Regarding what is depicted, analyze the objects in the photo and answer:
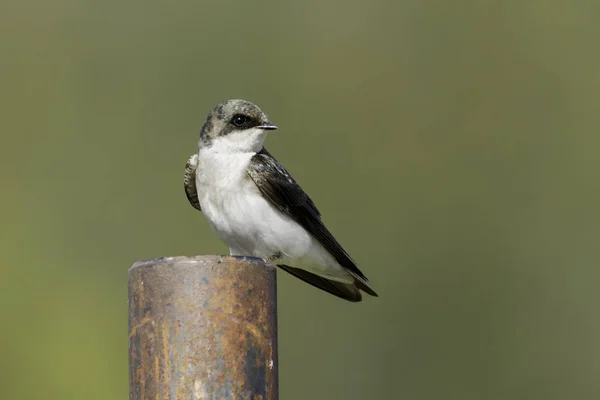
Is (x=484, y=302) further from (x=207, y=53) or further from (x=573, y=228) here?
(x=207, y=53)

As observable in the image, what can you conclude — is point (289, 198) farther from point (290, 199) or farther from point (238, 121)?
point (238, 121)

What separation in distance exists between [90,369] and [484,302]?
2746 millimetres

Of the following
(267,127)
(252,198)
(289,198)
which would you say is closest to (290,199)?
(289,198)

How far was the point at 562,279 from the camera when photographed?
7.89 m

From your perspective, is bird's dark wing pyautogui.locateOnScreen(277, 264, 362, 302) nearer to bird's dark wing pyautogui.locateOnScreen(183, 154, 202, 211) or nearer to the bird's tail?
the bird's tail

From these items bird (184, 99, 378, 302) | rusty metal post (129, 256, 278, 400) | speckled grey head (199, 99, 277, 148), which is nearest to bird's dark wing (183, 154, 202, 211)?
bird (184, 99, 378, 302)

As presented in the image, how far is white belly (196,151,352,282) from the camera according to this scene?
13.8 ft

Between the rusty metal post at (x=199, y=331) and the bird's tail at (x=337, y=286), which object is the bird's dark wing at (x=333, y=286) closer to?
the bird's tail at (x=337, y=286)

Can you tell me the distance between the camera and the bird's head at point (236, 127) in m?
4.32

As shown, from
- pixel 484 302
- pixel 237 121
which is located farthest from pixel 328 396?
pixel 237 121

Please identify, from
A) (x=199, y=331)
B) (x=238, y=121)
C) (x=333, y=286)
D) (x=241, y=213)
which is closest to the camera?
(x=199, y=331)

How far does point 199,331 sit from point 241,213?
1.81 meters

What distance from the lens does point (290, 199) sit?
4.36 meters

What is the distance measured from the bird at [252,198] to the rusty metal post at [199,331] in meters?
1.74
